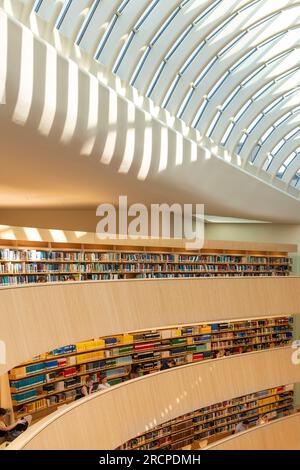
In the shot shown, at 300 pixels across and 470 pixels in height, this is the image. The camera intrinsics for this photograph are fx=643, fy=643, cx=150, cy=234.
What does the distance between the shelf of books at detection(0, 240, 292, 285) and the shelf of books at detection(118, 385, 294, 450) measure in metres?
3.18

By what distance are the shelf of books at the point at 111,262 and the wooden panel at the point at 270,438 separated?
3846mm

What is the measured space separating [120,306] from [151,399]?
2003 mm

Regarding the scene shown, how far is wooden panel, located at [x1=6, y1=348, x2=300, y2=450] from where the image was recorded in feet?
24.8

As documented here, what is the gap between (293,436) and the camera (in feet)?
48.1

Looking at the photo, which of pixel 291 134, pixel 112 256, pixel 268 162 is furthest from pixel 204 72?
pixel 291 134

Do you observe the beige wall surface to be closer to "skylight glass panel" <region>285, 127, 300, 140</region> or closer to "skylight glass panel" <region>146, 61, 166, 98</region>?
"skylight glass panel" <region>285, 127, 300, 140</region>

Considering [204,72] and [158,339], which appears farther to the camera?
[158,339]

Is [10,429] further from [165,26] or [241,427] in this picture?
[241,427]

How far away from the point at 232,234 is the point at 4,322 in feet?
51.1

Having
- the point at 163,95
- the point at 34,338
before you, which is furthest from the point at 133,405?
the point at 163,95

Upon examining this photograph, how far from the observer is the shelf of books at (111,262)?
11000mm

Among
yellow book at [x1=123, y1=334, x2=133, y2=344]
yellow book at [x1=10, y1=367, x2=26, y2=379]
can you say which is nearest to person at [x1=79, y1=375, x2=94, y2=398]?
yellow book at [x1=123, y1=334, x2=133, y2=344]

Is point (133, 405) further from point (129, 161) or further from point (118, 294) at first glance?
point (129, 161)

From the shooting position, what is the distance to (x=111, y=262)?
42.7 feet
